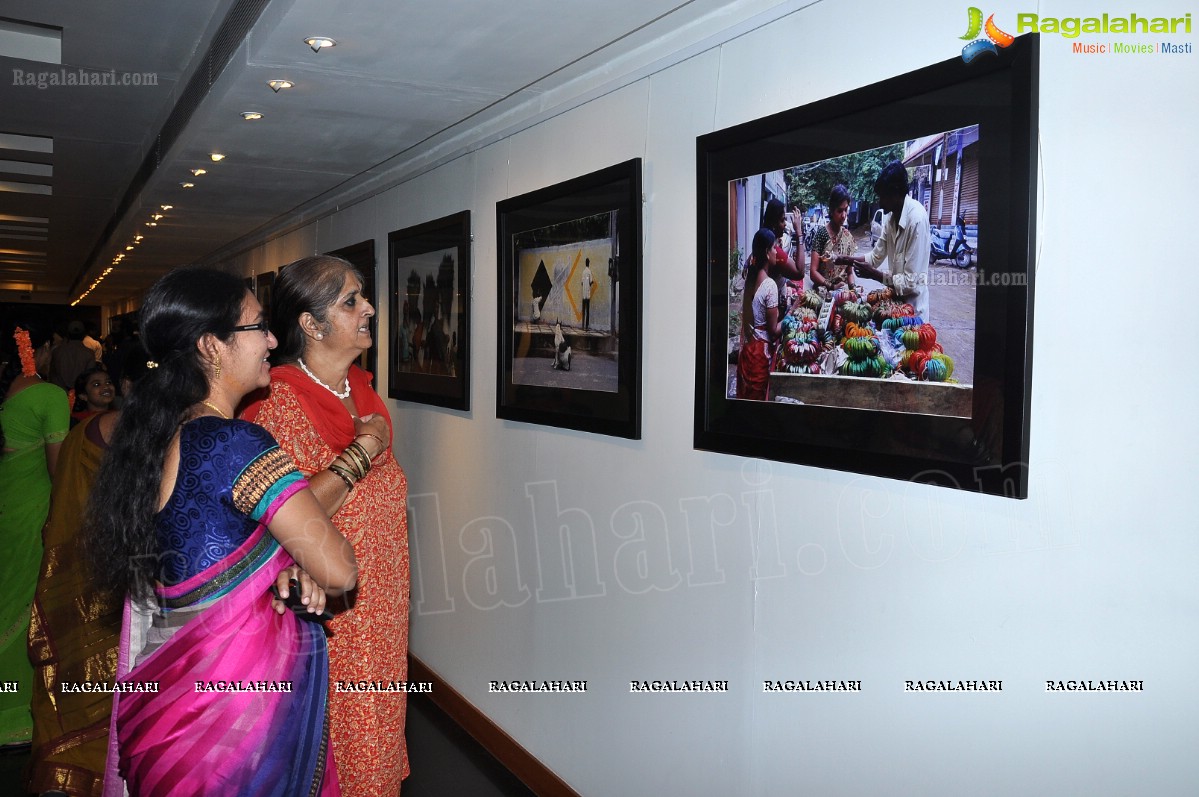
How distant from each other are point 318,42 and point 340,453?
1142 millimetres

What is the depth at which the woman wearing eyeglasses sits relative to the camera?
5.03 ft

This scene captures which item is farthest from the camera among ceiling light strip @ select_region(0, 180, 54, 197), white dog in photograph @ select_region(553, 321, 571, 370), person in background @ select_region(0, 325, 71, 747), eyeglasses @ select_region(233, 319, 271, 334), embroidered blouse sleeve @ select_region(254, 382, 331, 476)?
ceiling light strip @ select_region(0, 180, 54, 197)

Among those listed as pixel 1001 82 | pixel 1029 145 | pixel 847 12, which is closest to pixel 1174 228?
pixel 1029 145

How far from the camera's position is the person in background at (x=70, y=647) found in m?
3.20

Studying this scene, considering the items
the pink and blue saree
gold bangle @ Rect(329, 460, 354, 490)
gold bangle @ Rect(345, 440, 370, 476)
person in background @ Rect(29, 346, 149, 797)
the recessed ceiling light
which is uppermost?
the recessed ceiling light

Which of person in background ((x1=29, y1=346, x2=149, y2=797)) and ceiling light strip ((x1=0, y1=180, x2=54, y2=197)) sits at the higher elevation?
ceiling light strip ((x1=0, y1=180, x2=54, y2=197))

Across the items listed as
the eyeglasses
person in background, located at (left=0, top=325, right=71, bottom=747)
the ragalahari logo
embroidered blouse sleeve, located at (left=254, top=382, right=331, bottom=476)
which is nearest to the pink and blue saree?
the eyeglasses

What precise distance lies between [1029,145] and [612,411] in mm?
1462

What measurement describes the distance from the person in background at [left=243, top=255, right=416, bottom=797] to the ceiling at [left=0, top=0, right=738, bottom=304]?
27.6 inches

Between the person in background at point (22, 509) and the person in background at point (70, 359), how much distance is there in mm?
1206

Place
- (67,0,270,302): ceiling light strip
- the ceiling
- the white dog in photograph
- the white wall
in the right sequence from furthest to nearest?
the white dog in photograph, (67,0,270,302): ceiling light strip, the ceiling, the white wall

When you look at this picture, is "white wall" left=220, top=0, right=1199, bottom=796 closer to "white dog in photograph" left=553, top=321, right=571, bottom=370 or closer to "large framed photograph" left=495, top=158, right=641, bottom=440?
"large framed photograph" left=495, top=158, right=641, bottom=440

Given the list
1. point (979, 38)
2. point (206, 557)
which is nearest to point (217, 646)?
point (206, 557)

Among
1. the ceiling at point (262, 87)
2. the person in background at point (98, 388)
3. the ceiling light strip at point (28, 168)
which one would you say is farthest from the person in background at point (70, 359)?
the person in background at point (98, 388)
